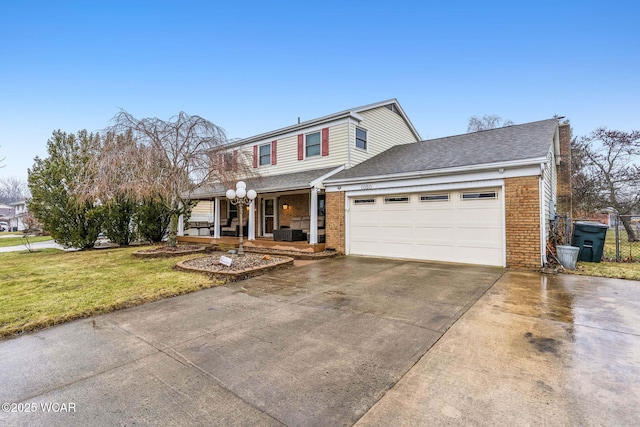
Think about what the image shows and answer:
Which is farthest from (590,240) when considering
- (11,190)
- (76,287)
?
(11,190)

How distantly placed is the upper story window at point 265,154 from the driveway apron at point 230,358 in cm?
1000

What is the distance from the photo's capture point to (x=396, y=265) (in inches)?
317

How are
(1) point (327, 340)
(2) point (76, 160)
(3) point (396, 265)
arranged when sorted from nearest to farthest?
1. (1) point (327, 340)
2. (3) point (396, 265)
3. (2) point (76, 160)

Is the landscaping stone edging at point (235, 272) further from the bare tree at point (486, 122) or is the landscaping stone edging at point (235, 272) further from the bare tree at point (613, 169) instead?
the bare tree at point (486, 122)

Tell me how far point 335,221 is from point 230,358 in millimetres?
7864

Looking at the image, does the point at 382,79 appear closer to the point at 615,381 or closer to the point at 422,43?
the point at 422,43

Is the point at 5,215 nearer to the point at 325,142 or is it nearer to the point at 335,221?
the point at 325,142

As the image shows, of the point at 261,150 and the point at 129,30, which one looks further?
the point at 261,150

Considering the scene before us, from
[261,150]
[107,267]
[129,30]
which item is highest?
[129,30]

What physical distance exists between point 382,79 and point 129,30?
44.4ft

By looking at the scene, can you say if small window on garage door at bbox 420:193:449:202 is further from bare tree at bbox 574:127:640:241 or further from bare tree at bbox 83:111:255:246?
bare tree at bbox 574:127:640:241

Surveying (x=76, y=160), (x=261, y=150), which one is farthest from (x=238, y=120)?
(x=76, y=160)

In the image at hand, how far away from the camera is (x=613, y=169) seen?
54.1 ft

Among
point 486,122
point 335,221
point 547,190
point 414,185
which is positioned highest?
point 486,122
